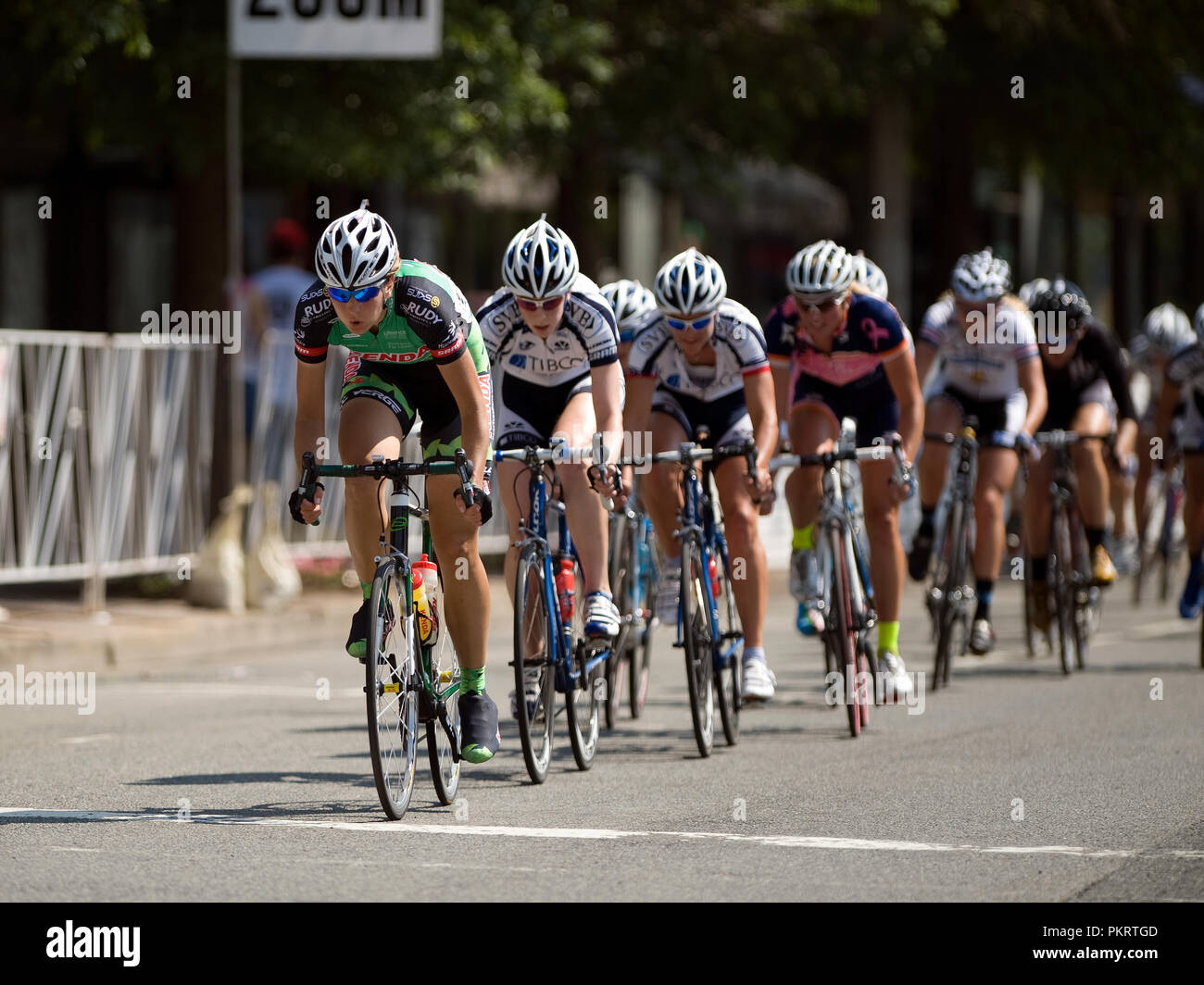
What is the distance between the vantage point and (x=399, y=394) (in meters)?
7.52

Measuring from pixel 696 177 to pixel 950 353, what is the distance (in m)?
9.73

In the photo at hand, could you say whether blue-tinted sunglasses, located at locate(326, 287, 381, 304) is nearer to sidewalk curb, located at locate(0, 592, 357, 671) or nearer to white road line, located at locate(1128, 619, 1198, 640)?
sidewalk curb, located at locate(0, 592, 357, 671)

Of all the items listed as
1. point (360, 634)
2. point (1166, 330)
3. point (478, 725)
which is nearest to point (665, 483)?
point (478, 725)

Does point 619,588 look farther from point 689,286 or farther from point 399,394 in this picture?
point 399,394

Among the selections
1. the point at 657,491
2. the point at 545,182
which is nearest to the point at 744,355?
the point at 657,491

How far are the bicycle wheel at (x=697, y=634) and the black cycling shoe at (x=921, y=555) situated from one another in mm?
2870

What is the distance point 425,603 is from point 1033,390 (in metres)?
4.86

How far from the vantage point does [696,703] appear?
859 centimetres

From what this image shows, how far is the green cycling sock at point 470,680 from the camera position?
766 centimetres

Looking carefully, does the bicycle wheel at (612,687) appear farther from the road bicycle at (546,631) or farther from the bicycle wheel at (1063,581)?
the bicycle wheel at (1063,581)

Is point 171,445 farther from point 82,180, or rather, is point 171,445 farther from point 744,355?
point 82,180

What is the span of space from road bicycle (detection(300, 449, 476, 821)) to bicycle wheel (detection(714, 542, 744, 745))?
156 cm

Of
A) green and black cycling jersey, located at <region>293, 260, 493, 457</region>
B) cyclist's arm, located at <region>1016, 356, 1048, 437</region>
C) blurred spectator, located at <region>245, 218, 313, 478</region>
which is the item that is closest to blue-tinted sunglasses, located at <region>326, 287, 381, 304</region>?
green and black cycling jersey, located at <region>293, 260, 493, 457</region>

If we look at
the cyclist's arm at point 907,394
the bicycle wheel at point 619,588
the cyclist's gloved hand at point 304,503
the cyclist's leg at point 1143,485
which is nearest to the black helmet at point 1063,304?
the cyclist's arm at point 907,394
